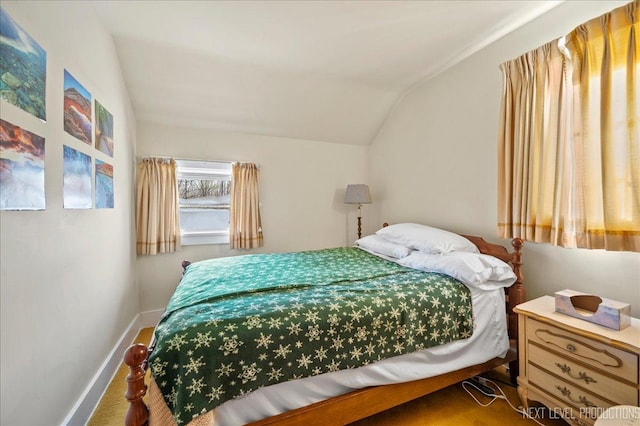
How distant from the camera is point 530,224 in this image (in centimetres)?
187

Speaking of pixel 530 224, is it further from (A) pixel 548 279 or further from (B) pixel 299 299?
(B) pixel 299 299

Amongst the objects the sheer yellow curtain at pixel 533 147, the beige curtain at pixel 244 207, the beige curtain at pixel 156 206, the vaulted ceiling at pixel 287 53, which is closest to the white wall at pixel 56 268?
the vaulted ceiling at pixel 287 53

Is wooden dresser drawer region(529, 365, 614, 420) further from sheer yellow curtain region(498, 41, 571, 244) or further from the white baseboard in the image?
the white baseboard

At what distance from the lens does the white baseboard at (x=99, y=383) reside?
145 centimetres

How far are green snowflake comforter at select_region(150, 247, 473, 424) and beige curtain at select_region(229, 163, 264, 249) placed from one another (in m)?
1.24

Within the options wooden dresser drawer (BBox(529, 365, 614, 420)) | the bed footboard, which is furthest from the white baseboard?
wooden dresser drawer (BBox(529, 365, 614, 420))

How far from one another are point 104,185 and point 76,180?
463 millimetres

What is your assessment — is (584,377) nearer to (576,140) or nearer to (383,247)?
(576,140)

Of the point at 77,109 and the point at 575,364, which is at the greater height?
the point at 77,109

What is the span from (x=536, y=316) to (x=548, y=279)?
0.62 m

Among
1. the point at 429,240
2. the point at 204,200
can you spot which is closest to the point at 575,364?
the point at 429,240

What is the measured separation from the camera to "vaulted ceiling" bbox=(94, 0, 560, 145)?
1.84 m

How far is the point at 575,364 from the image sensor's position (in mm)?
1342

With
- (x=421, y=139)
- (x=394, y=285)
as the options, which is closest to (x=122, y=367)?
(x=394, y=285)
